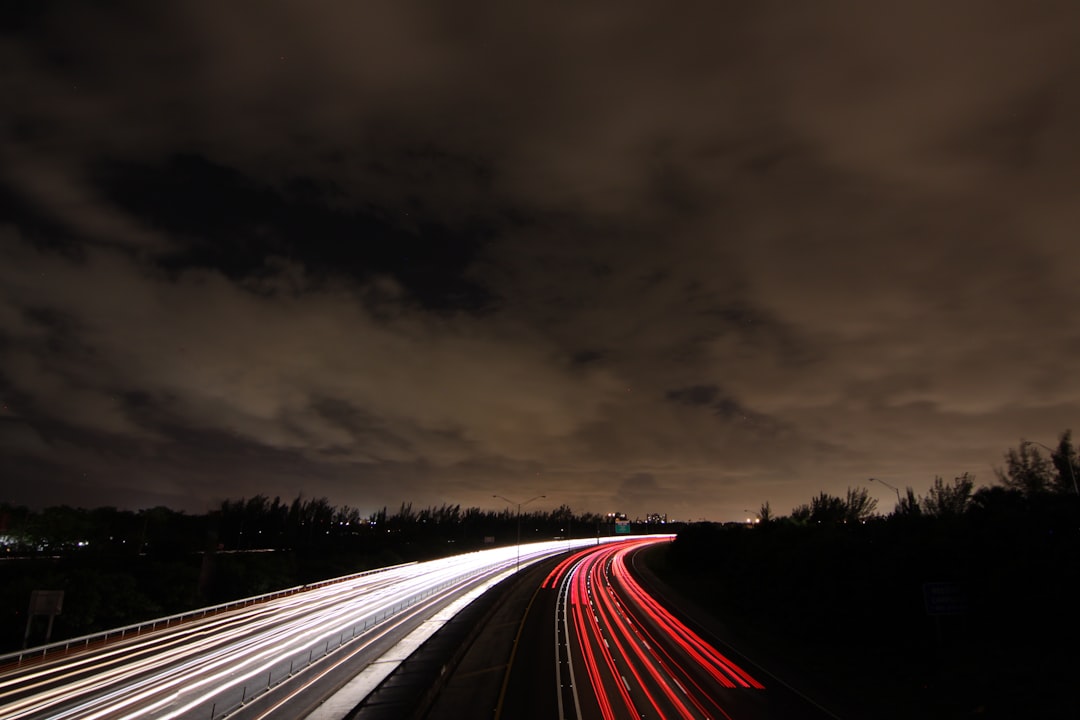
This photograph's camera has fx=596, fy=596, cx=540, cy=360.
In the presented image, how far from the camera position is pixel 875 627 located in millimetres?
35844

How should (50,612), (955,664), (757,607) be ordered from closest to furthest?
(955,664) < (50,612) < (757,607)

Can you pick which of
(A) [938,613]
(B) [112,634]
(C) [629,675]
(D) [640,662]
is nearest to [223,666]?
(B) [112,634]

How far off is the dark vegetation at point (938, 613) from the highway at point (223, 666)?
23.4 metres

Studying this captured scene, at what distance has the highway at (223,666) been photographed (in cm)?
2359

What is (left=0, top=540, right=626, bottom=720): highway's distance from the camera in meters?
23.6

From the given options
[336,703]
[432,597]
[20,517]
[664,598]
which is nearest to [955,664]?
[336,703]

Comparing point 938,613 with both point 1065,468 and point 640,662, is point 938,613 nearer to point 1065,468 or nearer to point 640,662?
point 640,662

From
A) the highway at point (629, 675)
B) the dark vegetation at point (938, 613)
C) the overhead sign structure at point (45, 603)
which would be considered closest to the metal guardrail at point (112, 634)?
the overhead sign structure at point (45, 603)

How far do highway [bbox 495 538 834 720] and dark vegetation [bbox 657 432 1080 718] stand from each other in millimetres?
3266

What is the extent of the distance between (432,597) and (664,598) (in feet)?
75.8

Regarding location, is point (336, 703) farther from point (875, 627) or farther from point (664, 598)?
point (664, 598)

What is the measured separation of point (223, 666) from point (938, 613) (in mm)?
35960

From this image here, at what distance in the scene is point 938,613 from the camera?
29.8 meters

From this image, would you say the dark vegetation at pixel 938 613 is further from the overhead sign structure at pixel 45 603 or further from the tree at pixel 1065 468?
the overhead sign structure at pixel 45 603
